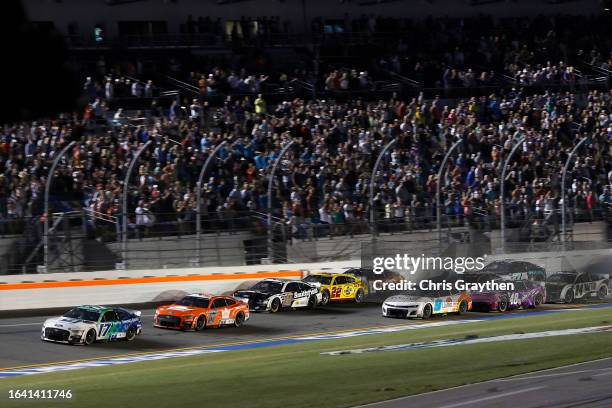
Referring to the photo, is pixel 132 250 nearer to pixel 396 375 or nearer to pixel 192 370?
pixel 192 370

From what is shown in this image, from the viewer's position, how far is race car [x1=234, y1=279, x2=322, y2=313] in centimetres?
3303

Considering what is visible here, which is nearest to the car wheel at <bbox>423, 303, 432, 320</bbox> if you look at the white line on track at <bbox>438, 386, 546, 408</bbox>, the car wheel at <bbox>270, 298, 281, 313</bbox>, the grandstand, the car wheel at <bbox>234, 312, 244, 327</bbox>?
the grandstand

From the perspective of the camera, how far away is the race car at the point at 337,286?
34969mm

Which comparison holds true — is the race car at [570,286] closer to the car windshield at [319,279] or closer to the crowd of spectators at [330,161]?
the crowd of spectators at [330,161]

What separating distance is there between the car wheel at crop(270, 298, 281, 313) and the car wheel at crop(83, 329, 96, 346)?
771 cm

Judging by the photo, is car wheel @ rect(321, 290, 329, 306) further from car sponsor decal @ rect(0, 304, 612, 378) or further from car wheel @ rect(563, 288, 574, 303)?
car wheel @ rect(563, 288, 574, 303)

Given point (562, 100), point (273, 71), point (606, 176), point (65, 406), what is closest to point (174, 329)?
point (65, 406)

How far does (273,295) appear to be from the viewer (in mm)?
33156

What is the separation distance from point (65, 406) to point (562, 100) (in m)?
37.6

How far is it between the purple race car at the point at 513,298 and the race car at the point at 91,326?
11.6m

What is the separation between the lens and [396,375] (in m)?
20.2

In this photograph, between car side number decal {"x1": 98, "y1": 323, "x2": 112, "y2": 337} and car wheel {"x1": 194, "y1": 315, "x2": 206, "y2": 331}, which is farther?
car wheel {"x1": 194, "y1": 315, "x2": 206, "y2": 331}

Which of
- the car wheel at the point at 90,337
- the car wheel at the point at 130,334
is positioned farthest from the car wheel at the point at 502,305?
the car wheel at the point at 90,337

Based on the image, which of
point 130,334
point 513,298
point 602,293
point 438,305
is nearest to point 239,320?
point 130,334
